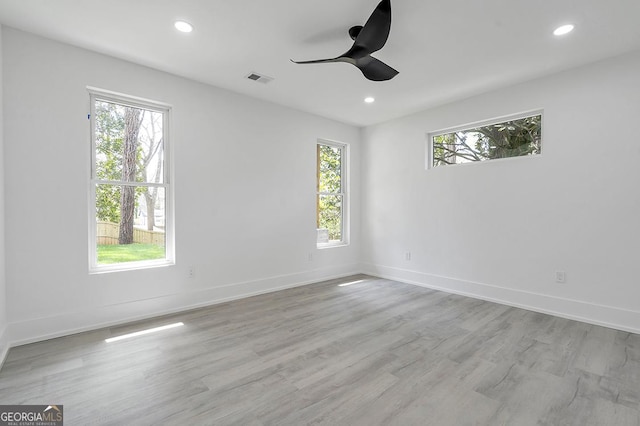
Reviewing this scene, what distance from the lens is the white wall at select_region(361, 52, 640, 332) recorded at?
116 inches

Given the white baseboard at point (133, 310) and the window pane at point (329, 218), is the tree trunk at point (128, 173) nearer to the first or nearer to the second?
the white baseboard at point (133, 310)

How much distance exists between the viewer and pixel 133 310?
3.13 meters

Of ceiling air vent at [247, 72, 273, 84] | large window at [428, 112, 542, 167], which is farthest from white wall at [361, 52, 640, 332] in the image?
ceiling air vent at [247, 72, 273, 84]

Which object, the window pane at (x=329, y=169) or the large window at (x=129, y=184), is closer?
the large window at (x=129, y=184)

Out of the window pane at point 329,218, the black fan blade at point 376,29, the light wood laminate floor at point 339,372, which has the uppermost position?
the black fan blade at point 376,29

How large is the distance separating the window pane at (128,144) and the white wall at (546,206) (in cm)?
351

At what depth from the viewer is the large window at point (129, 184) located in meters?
3.02

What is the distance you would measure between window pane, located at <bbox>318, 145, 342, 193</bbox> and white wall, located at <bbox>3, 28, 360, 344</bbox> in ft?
0.82

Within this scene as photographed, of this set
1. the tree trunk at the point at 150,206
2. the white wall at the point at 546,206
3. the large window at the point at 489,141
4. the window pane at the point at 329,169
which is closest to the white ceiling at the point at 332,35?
the white wall at the point at 546,206

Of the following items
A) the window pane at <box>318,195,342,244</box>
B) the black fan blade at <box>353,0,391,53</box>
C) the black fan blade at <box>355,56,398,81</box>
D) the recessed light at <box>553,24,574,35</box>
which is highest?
the recessed light at <box>553,24,574,35</box>

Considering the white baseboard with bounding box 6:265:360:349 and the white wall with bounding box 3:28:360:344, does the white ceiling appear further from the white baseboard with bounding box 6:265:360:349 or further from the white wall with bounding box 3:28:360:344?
the white baseboard with bounding box 6:265:360:349

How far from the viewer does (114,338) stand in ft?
8.87

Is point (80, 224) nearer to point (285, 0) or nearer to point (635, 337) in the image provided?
point (285, 0)

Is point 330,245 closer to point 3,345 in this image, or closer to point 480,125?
point 480,125
